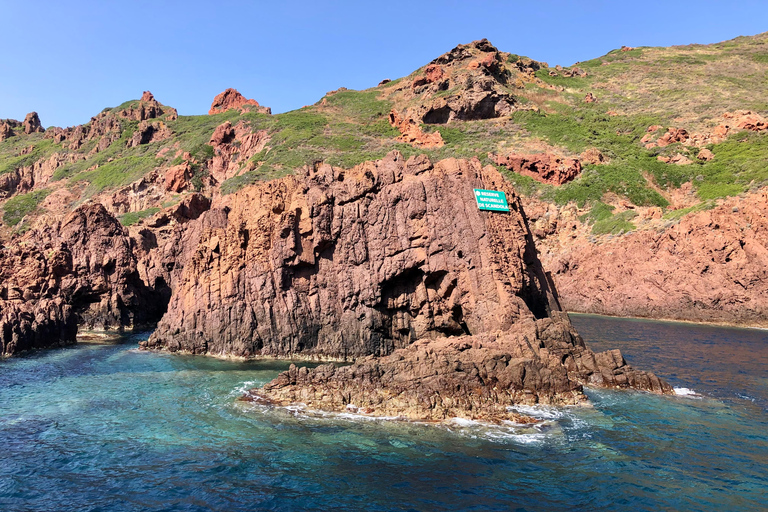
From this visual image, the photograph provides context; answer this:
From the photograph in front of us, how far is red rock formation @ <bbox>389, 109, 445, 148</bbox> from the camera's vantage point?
8300 cm

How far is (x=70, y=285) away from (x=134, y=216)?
3596 cm

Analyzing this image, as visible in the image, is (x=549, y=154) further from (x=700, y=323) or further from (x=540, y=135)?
(x=700, y=323)

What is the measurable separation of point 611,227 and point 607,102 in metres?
50.1

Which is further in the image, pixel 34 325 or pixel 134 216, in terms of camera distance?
pixel 134 216

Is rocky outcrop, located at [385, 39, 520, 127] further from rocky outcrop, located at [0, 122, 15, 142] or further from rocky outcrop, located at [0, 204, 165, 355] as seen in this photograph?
rocky outcrop, located at [0, 122, 15, 142]

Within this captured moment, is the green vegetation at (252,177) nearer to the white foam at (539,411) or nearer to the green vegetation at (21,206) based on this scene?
the green vegetation at (21,206)

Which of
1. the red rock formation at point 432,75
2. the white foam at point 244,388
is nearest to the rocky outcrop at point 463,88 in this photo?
the red rock formation at point 432,75

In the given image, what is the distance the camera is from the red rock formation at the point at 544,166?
69438mm

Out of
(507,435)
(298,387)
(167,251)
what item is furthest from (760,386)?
(167,251)

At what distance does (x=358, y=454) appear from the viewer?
1354 centimetres

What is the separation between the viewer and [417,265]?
85.6ft

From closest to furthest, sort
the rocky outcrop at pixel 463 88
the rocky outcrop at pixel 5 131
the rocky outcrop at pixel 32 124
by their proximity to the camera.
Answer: the rocky outcrop at pixel 463 88 → the rocky outcrop at pixel 5 131 → the rocky outcrop at pixel 32 124

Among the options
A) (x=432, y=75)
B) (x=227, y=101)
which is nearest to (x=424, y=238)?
(x=432, y=75)

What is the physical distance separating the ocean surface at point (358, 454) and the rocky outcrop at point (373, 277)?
4.66 meters
